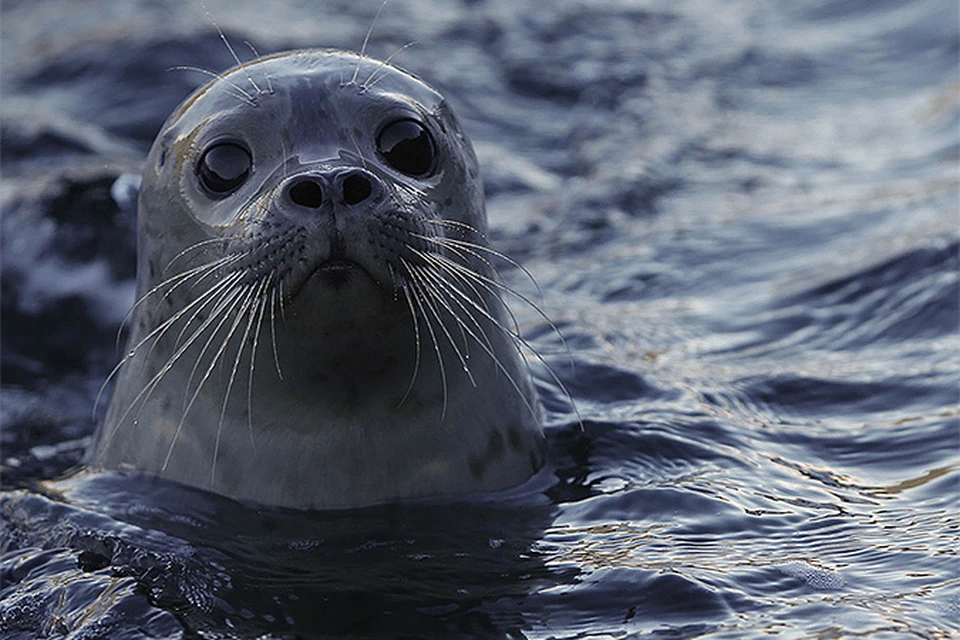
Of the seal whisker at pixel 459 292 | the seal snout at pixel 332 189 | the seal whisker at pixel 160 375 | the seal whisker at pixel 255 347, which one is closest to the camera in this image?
the seal snout at pixel 332 189

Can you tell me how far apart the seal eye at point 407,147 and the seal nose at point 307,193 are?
474mm

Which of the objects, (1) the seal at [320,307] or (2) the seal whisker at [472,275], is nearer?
(1) the seal at [320,307]

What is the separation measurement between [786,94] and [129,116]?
366 cm

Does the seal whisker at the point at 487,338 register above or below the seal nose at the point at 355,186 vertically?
below

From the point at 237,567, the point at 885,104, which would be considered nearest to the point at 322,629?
the point at 237,567

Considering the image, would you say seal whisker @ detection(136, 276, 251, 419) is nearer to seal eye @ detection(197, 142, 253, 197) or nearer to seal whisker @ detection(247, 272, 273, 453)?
seal whisker @ detection(247, 272, 273, 453)

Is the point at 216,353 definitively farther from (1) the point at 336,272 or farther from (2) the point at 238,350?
(1) the point at 336,272

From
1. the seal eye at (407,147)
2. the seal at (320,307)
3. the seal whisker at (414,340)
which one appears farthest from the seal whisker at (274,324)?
the seal eye at (407,147)

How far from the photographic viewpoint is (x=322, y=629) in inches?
141

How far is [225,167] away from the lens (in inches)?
162

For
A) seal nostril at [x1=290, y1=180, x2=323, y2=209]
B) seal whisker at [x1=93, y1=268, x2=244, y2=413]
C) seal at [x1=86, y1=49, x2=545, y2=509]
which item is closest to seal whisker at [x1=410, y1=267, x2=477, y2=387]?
seal at [x1=86, y1=49, x2=545, y2=509]

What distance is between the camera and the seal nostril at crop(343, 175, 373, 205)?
3.64 meters

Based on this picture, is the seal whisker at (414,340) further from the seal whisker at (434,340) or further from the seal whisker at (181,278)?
the seal whisker at (181,278)

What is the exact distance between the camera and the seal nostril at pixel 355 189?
11.9 feet
